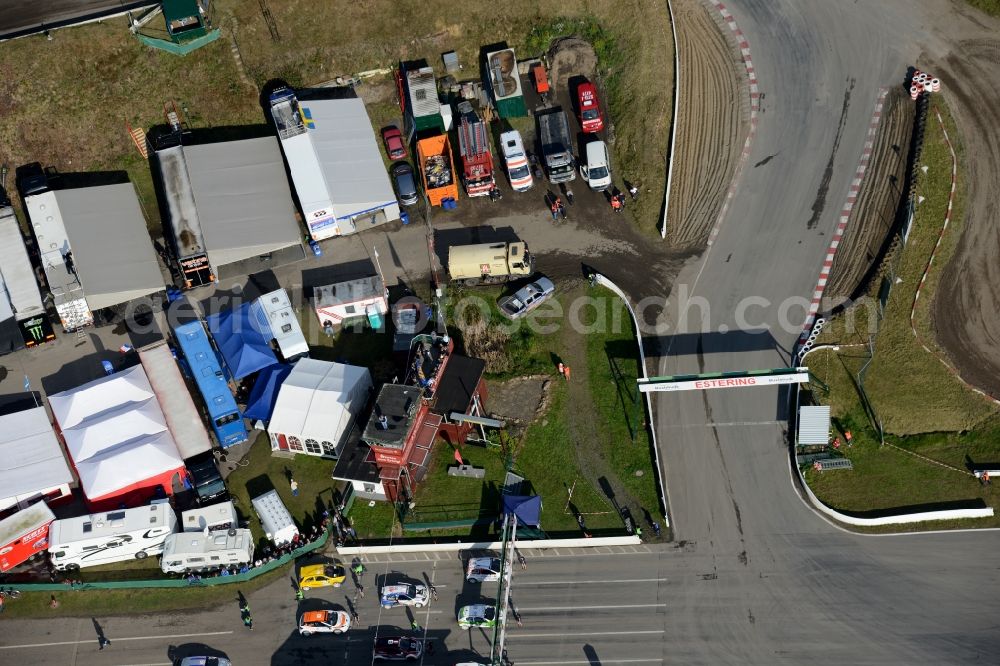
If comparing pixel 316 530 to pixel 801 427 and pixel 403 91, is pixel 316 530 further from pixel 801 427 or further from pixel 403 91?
pixel 403 91

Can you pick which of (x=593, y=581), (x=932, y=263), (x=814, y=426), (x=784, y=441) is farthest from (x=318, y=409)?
(x=932, y=263)

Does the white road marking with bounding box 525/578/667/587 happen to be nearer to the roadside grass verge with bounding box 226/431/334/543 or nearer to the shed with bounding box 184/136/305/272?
the roadside grass verge with bounding box 226/431/334/543

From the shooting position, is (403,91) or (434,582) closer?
(434,582)

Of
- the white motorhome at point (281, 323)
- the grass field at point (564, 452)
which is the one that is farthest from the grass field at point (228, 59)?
the grass field at point (564, 452)

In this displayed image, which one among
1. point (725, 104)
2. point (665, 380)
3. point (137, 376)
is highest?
point (725, 104)

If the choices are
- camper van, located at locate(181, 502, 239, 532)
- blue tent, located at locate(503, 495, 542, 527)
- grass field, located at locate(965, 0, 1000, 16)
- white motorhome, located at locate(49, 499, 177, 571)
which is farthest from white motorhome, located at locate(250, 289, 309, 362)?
grass field, located at locate(965, 0, 1000, 16)

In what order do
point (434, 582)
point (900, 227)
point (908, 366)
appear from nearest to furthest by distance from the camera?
point (434, 582) → point (908, 366) → point (900, 227)

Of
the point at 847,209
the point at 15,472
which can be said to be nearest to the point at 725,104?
the point at 847,209
